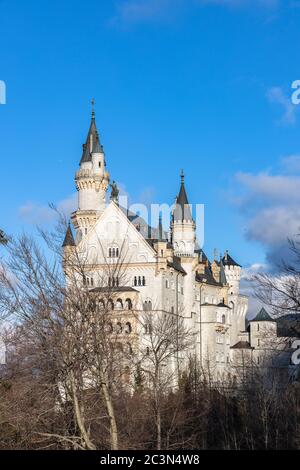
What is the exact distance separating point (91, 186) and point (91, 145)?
5539mm

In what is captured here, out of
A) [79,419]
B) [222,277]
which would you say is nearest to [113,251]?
[222,277]

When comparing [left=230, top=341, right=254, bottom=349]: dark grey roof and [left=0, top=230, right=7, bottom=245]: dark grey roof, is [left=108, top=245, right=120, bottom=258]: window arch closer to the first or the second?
[left=230, top=341, right=254, bottom=349]: dark grey roof

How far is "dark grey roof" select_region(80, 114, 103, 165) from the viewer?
10719 cm

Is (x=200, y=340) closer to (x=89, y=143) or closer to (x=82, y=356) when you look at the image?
(x=89, y=143)

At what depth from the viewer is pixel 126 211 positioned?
360ft

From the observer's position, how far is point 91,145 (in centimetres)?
10800

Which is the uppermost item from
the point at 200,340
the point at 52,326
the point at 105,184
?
the point at 105,184

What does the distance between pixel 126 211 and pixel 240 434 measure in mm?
44207

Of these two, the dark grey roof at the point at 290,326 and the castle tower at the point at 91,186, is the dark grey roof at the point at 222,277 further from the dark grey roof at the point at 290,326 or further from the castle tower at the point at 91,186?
the dark grey roof at the point at 290,326

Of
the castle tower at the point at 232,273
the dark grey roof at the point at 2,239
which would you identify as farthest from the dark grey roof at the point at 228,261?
the dark grey roof at the point at 2,239

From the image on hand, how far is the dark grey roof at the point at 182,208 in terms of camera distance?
357ft

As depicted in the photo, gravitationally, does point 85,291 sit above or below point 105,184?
below

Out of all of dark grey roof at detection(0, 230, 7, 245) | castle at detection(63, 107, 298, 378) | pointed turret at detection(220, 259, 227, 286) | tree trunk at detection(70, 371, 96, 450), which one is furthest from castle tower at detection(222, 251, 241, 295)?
tree trunk at detection(70, 371, 96, 450)
